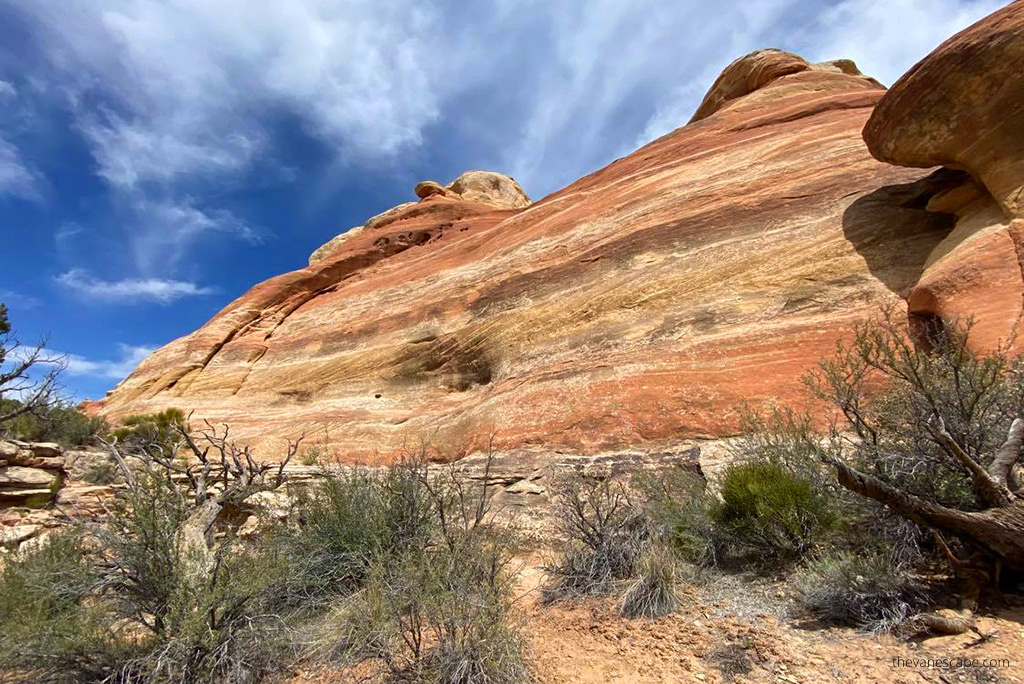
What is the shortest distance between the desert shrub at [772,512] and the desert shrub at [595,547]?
839 millimetres

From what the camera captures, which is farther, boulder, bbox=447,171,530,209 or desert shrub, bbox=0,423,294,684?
boulder, bbox=447,171,530,209

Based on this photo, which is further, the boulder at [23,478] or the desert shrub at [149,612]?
the boulder at [23,478]

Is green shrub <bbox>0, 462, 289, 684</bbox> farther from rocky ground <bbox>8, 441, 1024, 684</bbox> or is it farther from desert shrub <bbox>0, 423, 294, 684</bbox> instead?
rocky ground <bbox>8, 441, 1024, 684</bbox>

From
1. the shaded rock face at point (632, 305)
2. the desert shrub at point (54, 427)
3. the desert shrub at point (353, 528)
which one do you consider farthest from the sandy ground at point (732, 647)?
the desert shrub at point (54, 427)

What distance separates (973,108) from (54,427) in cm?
1974

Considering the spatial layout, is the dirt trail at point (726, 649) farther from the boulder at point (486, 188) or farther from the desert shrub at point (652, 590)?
the boulder at point (486, 188)

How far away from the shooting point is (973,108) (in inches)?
300

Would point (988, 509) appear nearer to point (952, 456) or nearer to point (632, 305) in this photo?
point (952, 456)

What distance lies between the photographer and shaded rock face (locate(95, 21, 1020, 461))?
827 cm

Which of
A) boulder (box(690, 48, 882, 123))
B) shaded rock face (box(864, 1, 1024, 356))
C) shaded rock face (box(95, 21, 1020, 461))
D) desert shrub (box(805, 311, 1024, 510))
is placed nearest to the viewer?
desert shrub (box(805, 311, 1024, 510))

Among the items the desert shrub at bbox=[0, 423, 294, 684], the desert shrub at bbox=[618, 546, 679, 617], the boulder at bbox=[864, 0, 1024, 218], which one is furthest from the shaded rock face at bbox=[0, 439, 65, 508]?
the boulder at bbox=[864, 0, 1024, 218]

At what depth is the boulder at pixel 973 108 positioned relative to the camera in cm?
714

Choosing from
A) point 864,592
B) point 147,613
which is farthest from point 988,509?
point 147,613

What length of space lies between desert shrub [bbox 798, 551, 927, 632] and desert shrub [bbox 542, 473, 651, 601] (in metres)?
1.47
